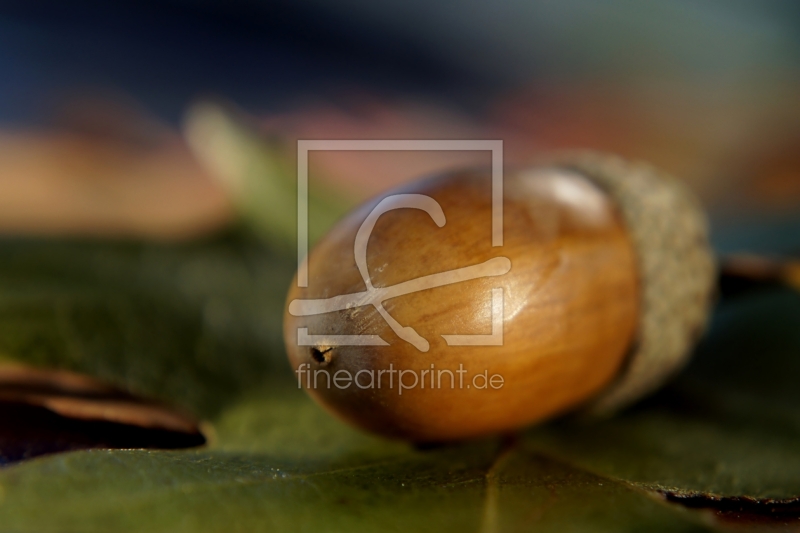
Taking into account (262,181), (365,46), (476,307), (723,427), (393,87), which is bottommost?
(723,427)

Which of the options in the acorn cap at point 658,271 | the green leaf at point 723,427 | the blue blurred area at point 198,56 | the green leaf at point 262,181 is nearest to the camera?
the green leaf at point 723,427

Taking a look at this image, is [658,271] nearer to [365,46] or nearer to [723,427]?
[723,427]

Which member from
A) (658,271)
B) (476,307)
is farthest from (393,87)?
(476,307)

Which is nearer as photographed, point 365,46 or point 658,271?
point 658,271

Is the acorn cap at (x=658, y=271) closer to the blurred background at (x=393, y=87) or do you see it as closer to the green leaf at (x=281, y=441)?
the green leaf at (x=281, y=441)

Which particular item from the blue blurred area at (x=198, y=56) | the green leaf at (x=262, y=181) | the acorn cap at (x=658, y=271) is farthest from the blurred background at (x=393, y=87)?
the acorn cap at (x=658, y=271)

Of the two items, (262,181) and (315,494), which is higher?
(262,181)

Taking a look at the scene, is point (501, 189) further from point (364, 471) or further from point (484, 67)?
point (484, 67)
